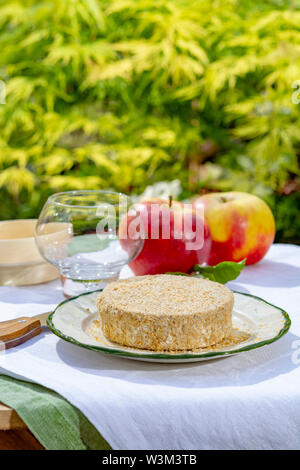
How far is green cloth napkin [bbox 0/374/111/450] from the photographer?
0.45m

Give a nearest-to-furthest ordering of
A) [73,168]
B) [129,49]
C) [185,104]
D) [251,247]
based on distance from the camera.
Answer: [251,247], [129,49], [185,104], [73,168]

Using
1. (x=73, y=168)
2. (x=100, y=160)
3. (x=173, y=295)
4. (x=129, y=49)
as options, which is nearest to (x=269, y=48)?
(x=129, y=49)

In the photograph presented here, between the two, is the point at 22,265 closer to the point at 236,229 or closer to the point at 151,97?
the point at 236,229

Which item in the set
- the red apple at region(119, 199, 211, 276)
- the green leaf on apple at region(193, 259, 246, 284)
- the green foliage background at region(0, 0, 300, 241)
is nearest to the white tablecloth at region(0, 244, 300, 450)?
the green leaf on apple at region(193, 259, 246, 284)

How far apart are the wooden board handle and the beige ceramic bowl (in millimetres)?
208

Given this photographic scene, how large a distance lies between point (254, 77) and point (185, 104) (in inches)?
12.4

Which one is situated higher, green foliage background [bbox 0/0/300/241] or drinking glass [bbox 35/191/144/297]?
green foliage background [bbox 0/0/300/241]

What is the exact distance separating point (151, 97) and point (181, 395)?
1.88m

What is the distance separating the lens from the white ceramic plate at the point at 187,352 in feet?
1.59

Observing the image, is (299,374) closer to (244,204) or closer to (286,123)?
(244,204)

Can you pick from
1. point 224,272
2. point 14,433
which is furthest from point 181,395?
point 224,272

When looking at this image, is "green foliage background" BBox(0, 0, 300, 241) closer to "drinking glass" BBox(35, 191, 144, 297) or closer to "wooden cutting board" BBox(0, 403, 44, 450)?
"drinking glass" BBox(35, 191, 144, 297)

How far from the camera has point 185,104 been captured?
2250 mm

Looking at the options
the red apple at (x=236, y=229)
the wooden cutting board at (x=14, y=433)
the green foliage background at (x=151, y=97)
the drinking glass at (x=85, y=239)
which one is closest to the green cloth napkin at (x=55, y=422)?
the wooden cutting board at (x=14, y=433)
